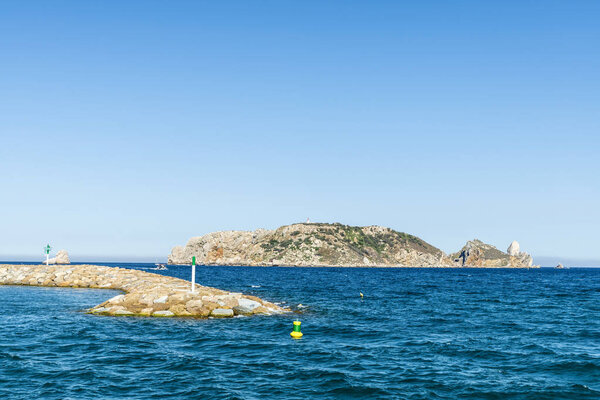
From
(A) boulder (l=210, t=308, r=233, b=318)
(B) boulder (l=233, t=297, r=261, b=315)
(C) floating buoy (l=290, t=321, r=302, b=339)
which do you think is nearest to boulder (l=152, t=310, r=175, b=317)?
(A) boulder (l=210, t=308, r=233, b=318)

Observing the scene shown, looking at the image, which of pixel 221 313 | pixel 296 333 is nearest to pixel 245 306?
pixel 221 313

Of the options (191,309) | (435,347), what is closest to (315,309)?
(191,309)

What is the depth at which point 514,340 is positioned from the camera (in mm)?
26531

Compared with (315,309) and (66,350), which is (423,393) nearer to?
(66,350)

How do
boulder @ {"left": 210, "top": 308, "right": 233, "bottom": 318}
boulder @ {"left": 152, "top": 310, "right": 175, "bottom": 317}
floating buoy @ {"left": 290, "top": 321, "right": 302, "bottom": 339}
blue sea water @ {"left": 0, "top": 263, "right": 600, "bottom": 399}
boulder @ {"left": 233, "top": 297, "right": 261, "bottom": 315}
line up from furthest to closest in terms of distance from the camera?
1. boulder @ {"left": 233, "top": 297, "right": 261, "bottom": 315}
2. boulder @ {"left": 210, "top": 308, "right": 233, "bottom": 318}
3. boulder @ {"left": 152, "top": 310, "right": 175, "bottom": 317}
4. floating buoy @ {"left": 290, "top": 321, "right": 302, "bottom": 339}
5. blue sea water @ {"left": 0, "top": 263, "right": 600, "bottom": 399}

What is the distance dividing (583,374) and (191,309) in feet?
84.4

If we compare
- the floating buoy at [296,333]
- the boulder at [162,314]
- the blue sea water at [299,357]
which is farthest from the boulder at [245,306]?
the floating buoy at [296,333]

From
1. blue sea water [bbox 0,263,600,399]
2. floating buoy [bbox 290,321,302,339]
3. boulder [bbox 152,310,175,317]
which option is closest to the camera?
blue sea water [bbox 0,263,600,399]

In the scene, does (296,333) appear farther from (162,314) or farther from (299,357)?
(162,314)

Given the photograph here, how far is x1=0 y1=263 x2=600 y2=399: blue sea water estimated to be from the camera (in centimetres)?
1650

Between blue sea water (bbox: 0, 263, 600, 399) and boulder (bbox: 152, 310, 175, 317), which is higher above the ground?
boulder (bbox: 152, 310, 175, 317)

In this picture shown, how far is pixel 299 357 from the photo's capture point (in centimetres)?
2183

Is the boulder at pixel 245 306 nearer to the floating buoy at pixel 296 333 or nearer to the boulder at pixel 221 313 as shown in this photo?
the boulder at pixel 221 313

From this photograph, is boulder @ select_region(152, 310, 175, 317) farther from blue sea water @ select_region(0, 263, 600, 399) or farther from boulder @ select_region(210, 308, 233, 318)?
boulder @ select_region(210, 308, 233, 318)
